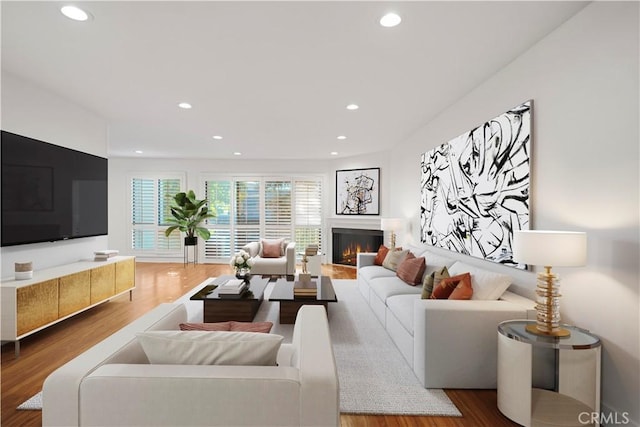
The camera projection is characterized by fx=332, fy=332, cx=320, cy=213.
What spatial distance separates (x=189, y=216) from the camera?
301 inches

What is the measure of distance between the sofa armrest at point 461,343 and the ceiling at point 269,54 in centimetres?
197

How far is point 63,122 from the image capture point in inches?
151

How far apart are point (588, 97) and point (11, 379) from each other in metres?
4.52

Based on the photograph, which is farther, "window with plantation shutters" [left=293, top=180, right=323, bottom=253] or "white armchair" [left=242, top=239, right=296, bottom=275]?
"window with plantation shutters" [left=293, top=180, right=323, bottom=253]

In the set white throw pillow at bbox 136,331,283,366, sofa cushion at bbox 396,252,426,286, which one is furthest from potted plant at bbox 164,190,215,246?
white throw pillow at bbox 136,331,283,366

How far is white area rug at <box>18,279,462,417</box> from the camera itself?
7.14 ft

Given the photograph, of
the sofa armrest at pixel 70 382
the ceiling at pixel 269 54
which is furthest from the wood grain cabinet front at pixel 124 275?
the sofa armrest at pixel 70 382

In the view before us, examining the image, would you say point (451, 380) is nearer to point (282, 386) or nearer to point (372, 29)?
point (282, 386)

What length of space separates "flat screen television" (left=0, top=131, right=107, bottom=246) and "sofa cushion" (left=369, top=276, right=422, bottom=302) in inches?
145

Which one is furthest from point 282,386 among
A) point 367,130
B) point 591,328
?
point 367,130

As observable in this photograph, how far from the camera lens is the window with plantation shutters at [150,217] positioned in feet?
26.7

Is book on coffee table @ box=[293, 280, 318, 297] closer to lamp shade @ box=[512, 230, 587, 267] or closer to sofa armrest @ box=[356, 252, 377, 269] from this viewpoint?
sofa armrest @ box=[356, 252, 377, 269]

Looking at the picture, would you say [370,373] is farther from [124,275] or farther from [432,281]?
[124,275]

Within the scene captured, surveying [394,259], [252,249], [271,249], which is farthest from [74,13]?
[271,249]
